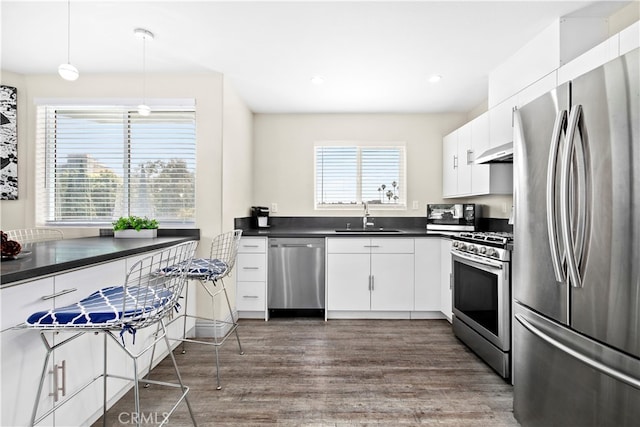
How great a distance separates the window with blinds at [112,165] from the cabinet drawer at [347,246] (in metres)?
1.41

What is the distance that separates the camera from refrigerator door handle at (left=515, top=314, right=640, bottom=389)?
3.78 ft

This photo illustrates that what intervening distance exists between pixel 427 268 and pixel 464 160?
1208 mm

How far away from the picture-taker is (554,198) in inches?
56.7

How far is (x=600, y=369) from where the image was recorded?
1.25 meters

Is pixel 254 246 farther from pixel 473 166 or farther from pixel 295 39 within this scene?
pixel 473 166

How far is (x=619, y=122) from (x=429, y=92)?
8.49 feet

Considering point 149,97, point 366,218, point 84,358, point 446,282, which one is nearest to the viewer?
point 84,358

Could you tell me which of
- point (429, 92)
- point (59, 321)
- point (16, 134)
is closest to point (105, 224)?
point (16, 134)

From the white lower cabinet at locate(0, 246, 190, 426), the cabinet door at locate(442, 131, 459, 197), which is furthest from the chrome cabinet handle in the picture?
the cabinet door at locate(442, 131, 459, 197)

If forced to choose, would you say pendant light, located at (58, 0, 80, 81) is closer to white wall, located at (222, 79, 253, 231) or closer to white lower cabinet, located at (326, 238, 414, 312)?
white wall, located at (222, 79, 253, 231)

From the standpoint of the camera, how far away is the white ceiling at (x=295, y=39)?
6.99ft

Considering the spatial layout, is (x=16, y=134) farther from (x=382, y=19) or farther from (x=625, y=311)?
(x=625, y=311)

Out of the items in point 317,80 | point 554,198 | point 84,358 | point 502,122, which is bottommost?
point 84,358

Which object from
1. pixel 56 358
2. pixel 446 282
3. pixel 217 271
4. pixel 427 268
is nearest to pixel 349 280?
pixel 427 268
